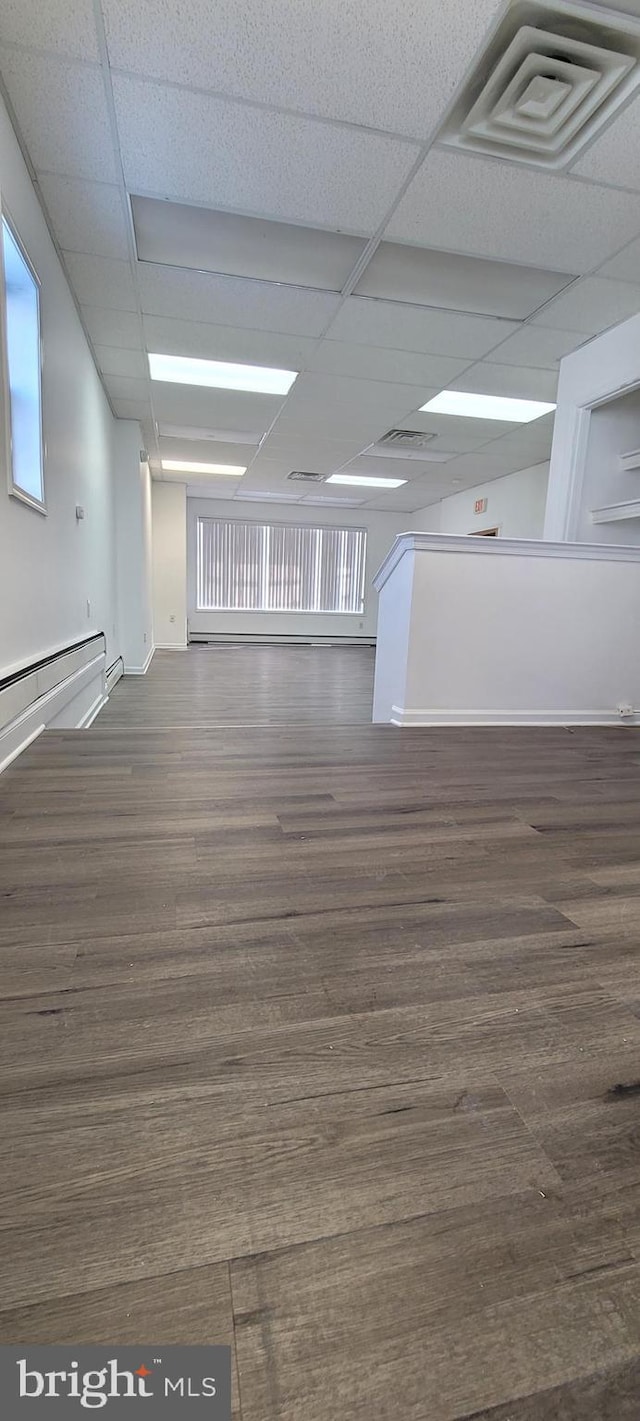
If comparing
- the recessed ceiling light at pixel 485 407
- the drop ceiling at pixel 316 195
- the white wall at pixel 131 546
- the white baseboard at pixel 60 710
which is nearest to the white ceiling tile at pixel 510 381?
the drop ceiling at pixel 316 195

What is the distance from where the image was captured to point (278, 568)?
1134 centimetres

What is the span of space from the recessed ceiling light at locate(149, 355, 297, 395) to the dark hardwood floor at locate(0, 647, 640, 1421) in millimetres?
3939

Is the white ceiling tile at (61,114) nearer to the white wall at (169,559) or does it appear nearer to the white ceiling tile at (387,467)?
the white ceiling tile at (387,467)

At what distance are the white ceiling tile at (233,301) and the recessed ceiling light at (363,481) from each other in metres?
4.51

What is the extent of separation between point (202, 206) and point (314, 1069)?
11.2 feet

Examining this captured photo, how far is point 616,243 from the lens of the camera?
9.39 feet

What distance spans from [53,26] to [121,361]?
280 centimetres

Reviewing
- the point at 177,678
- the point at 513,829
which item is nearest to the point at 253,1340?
the point at 513,829

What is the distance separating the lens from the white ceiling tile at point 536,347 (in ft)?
12.5

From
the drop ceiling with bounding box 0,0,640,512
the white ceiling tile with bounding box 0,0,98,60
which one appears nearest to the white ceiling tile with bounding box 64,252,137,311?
the drop ceiling with bounding box 0,0,640,512

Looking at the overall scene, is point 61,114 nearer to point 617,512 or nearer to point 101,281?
point 101,281

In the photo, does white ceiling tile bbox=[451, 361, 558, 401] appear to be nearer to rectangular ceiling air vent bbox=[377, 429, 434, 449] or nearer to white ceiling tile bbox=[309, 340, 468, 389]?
white ceiling tile bbox=[309, 340, 468, 389]

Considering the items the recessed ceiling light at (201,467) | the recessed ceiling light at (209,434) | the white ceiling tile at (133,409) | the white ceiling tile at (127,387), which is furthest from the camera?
the recessed ceiling light at (201,467)

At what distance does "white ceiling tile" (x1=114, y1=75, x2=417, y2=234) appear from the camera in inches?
85.0
